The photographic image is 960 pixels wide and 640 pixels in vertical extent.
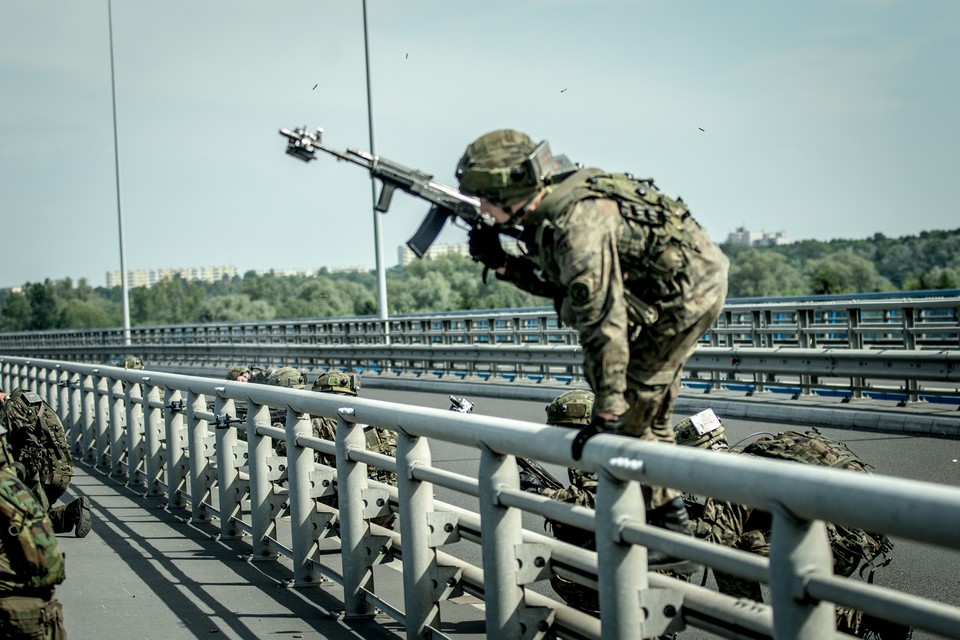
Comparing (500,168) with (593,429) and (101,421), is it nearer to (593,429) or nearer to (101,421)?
(593,429)

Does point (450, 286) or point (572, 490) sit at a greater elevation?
point (450, 286)

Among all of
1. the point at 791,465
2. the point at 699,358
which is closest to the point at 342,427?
the point at 791,465

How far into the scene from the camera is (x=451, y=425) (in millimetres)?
4730

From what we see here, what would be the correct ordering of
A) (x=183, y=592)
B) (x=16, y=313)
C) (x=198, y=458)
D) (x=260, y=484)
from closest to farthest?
(x=183, y=592) < (x=260, y=484) < (x=198, y=458) < (x=16, y=313)

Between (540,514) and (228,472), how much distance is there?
483 cm

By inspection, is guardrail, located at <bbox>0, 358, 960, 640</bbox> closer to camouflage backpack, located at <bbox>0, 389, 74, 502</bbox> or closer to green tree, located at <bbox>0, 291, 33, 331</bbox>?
camouflage backpack, located at <bbox>0, 389, 74, 502</bbox>

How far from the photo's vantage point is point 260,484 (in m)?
7.50

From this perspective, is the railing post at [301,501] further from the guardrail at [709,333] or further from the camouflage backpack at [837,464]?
the guardrail at [709,333]

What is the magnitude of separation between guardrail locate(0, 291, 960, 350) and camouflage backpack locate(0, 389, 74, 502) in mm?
4446

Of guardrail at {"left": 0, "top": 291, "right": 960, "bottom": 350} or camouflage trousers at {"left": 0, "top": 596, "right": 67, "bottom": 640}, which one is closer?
camouflage trousers at {"left": 0, "top": 596, "right": 67, "bottom": 640}

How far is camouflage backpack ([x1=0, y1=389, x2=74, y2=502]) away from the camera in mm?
9172

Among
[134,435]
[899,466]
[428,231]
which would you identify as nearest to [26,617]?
[428,231]

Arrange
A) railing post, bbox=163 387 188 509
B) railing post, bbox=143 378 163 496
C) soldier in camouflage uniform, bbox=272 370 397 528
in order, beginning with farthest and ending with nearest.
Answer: railing post, bbox=143 378 163 496 < railing post, bbox=163 387 188 509 < soldier in camouflage uniform, bbox=272 370 397 528

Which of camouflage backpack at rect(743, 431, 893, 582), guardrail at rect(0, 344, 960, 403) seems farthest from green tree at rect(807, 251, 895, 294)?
camouflage backpack at rect(743, 431, 893, 582)
